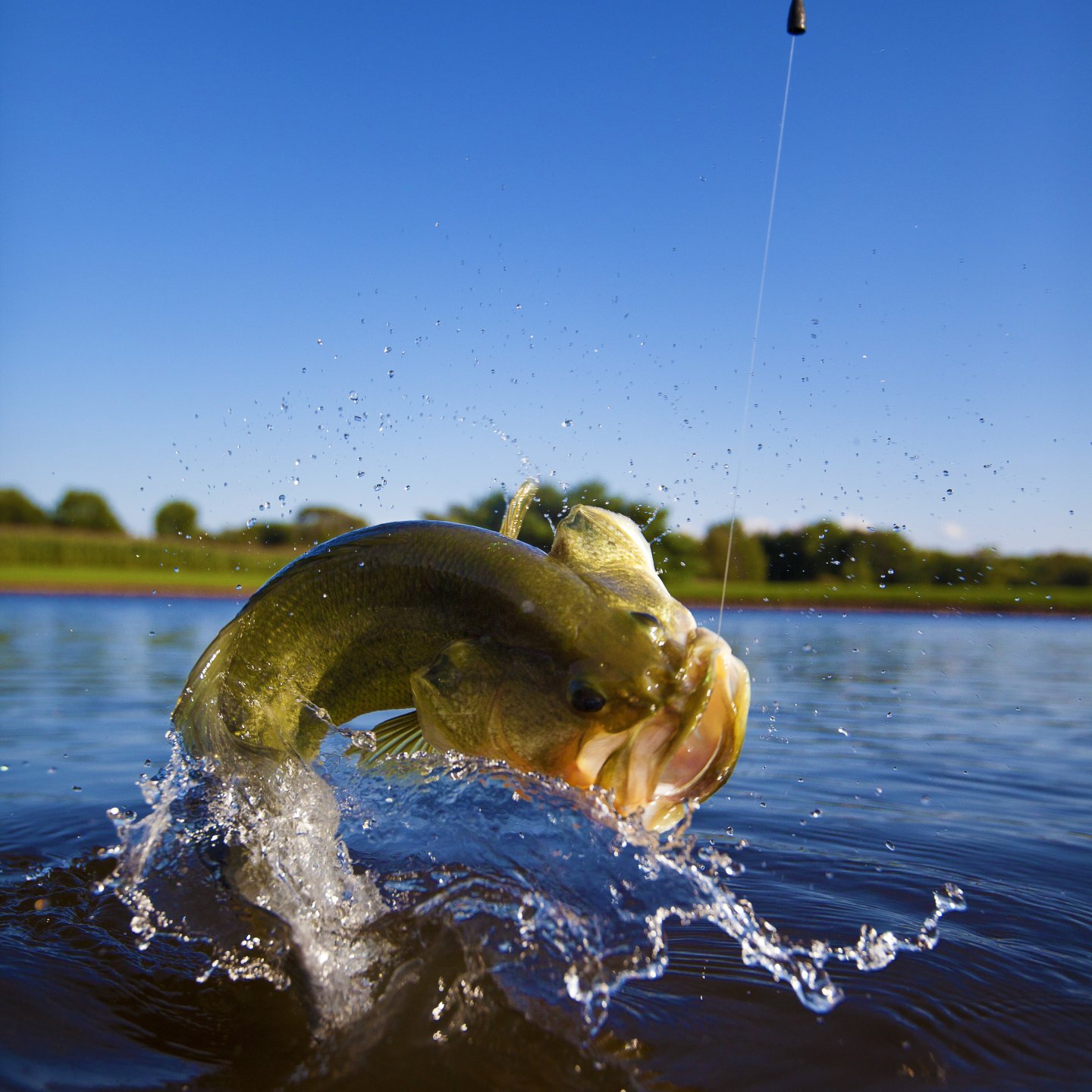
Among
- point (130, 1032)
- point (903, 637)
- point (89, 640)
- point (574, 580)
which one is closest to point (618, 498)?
point (574, 580)

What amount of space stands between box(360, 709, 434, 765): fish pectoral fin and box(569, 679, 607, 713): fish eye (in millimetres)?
493

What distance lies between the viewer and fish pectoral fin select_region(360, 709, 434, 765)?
8.34ft

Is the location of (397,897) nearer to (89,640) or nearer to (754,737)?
Answer: (754,737)

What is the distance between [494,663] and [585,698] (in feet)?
0.89

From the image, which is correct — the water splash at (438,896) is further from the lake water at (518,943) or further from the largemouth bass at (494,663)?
the largemouth bass at (494,663)

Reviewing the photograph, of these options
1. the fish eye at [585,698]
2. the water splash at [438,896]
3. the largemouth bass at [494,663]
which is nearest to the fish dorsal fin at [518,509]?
the largemouth bass at [494,663]

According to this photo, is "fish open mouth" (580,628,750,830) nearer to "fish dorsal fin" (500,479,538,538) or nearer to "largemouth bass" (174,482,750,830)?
"largemouth bass" (174,482,750,830)

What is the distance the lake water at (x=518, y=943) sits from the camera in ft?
8.59

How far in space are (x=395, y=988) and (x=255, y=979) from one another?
1.79ft

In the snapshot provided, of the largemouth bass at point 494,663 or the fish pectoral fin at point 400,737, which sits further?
the fish pectoral fin at point 400,737

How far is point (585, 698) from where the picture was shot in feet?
7.27

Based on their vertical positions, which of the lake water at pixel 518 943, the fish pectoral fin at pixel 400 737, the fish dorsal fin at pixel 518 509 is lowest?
the lake water at pixel 518 943

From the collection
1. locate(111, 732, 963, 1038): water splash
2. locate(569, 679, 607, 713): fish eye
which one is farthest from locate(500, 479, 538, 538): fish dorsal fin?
locate(111, 732, 963, 1038): water splash

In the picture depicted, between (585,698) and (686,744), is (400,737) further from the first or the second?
(686,744)
